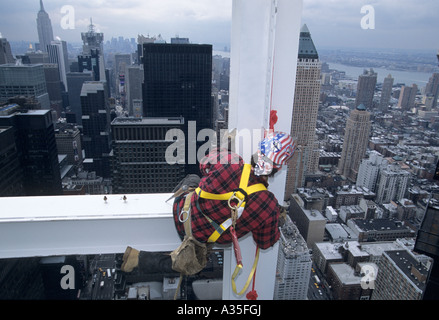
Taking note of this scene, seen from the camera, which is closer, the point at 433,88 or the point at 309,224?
the point at 433,88

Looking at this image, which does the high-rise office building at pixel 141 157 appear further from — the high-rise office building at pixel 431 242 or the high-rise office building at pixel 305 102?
the high-rise office building at pixel 431 242

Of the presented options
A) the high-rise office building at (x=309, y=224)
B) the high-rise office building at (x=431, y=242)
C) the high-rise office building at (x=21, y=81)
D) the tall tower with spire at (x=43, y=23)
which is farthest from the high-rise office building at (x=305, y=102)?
the high-rise office building at (x=21, y=81)

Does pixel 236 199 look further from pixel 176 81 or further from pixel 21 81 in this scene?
pixel 21 81

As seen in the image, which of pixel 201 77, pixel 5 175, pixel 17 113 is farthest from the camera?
pixel 201 77

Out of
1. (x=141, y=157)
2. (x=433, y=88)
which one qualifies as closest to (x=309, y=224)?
(x=141, y=157)
